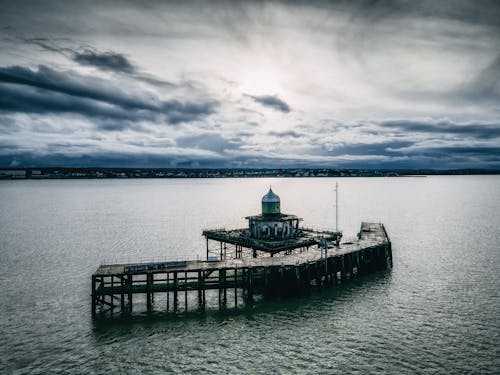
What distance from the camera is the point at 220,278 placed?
122 ft

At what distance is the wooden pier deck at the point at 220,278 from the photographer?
3566 centimetres

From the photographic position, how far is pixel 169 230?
83188 millimetres

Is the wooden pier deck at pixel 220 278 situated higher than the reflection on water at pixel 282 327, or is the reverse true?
the wooden pier deck at pixel 220 278

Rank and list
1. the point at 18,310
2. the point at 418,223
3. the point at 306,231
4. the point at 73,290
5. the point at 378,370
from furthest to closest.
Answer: the point at 418,223 → the point at 306,231 → the point at 73,290 → the point at 18,310 → the point at 378,370

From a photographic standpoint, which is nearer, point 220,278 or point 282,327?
point 282,327

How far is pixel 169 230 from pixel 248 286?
48845mm

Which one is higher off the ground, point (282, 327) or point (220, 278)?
point (220, 278)

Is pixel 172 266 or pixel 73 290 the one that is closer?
pixel 172 266

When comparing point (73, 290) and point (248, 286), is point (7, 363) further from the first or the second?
point (248, 286)

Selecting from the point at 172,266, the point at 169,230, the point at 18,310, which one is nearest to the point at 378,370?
the point at 172,266

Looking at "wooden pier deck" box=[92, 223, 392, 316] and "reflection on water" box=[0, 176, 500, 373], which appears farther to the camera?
"wooden pier deck" box=[92, 223, 392, 316]

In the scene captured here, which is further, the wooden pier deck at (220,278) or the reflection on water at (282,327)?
the wooden pier deck at (220,278)

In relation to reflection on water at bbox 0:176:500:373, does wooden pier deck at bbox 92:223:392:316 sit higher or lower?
higher

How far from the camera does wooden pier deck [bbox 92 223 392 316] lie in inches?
1404
